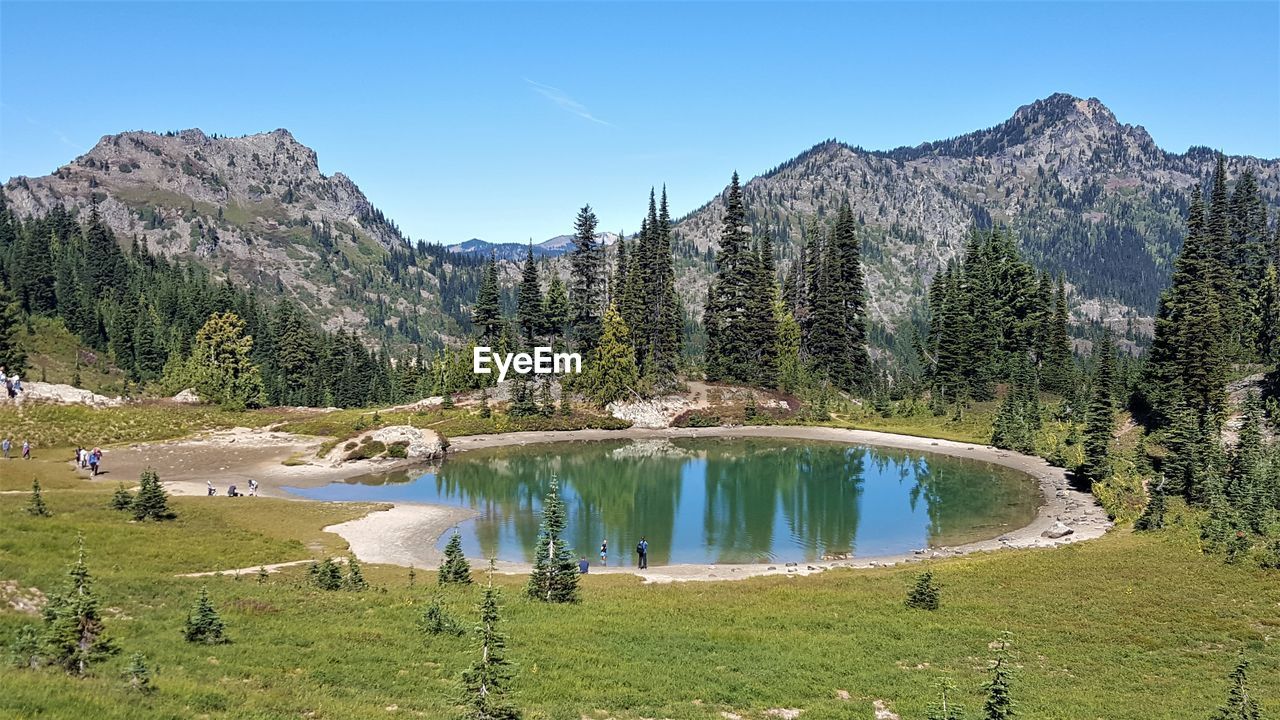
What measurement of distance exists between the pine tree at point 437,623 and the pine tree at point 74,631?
7.98 meters

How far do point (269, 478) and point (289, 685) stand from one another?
166 feet

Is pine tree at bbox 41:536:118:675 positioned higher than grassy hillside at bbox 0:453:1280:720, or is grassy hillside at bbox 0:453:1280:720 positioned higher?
pine tree at bbox 41:536:118:675

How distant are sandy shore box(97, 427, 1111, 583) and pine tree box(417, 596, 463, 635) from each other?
1472cm

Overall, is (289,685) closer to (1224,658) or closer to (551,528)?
(551,528)

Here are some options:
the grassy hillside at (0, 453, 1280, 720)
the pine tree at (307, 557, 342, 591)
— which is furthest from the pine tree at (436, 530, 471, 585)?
the pine tree at (307, 557, 342, 591)

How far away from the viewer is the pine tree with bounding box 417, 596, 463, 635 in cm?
2069

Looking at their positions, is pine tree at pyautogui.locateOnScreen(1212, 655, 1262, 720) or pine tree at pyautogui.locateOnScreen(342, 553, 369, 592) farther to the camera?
pine tree at pyautogui.locateOnScreen(342, 553, 369, 592)

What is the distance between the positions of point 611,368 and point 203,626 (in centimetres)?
7785

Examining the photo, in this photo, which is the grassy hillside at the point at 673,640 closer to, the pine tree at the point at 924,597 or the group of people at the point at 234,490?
the pine tree at the point at 924,597

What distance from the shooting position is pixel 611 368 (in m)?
94.8

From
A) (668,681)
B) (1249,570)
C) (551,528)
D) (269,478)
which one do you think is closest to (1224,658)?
(1249,570)

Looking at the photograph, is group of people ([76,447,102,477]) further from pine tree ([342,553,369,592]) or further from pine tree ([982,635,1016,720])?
pine tree ([982,635,1016,720])

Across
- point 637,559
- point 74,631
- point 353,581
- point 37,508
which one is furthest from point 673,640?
point 37,508

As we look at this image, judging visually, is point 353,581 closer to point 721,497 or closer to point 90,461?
point 721,497
